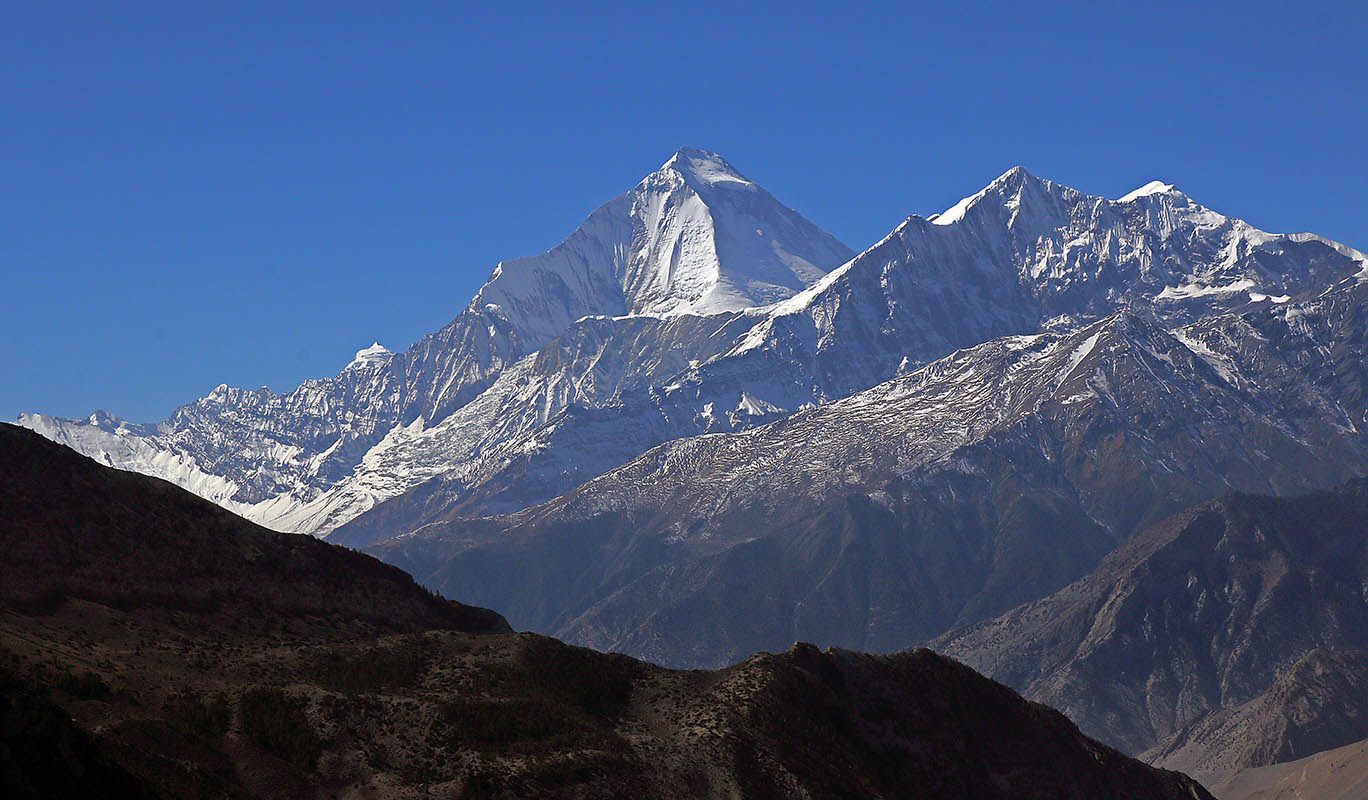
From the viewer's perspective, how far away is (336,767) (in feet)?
449

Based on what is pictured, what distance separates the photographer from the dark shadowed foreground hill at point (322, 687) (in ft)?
437

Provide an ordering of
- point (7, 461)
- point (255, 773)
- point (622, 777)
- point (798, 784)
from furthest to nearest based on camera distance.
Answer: point (7, 461)
point (798, 784)
point (622, 777)
point (255, 773)

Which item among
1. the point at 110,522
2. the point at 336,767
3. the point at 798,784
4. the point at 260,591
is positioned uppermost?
the point at 110,522

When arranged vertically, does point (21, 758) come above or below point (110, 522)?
below

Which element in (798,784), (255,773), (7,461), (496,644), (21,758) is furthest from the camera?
(7,461)

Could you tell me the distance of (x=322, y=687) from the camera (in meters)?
153

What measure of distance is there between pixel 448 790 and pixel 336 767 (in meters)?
9.35

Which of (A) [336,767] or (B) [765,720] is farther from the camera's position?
(B) [765,720]

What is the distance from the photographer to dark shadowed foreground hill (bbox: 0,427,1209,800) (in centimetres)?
13325

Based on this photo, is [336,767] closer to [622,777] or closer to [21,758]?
Answer: [622,777]

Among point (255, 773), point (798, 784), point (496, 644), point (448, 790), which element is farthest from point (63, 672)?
point (798, 784)

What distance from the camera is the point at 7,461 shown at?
187 metres

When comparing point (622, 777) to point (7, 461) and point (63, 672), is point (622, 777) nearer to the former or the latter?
point (63, 672)

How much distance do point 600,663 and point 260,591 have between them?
3860 cm
